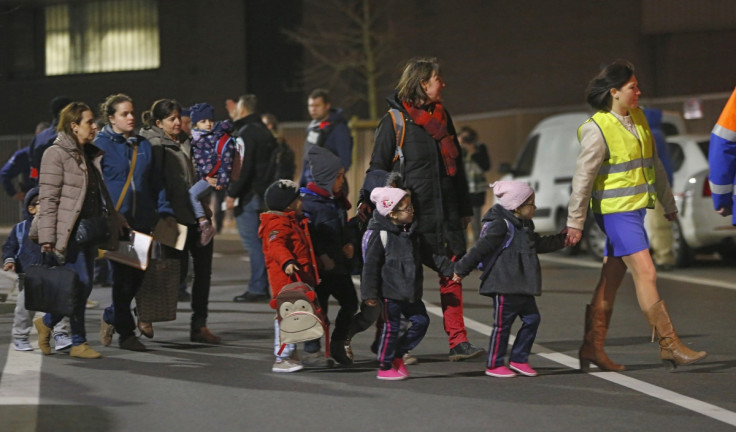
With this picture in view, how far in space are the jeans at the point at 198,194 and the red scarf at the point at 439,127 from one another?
6.91 feet

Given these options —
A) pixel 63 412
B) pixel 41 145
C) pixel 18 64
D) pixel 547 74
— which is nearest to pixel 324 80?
pixel 547 74

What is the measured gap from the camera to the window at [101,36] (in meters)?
37.0

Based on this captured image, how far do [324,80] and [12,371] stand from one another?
2612cm

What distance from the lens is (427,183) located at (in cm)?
904

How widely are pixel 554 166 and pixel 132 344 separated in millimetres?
10259

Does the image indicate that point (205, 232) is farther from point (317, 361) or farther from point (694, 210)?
point (694, 210)

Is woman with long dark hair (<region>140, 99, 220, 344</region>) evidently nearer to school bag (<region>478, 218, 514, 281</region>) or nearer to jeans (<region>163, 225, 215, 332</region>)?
jeans (<region>163, 225, 215, 332</region>)

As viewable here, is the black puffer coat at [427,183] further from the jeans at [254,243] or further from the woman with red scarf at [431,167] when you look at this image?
the jeans at [254,243]

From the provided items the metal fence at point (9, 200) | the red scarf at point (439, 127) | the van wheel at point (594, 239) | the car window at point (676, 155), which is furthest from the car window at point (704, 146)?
the metal fence at point (9, 200)

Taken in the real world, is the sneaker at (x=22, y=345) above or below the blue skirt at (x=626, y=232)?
below

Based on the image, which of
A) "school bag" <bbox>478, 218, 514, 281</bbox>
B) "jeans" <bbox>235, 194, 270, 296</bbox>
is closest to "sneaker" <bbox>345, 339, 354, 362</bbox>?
"school bag" <bbox>478, 218, 514, 281</bbox>

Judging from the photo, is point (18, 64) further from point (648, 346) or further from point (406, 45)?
point (648, 346)

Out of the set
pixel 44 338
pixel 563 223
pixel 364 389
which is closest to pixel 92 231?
pixel 44 338

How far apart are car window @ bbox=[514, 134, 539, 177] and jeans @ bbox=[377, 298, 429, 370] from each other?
11.4 metres
